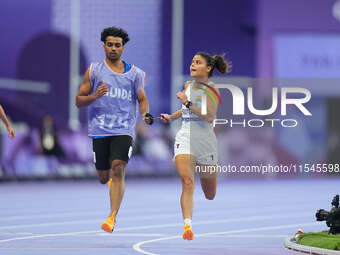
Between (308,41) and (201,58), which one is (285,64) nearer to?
(308,41)

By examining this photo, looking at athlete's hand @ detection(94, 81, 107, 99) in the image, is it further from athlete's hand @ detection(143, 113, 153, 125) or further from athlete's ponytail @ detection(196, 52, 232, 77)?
athlete's ponytail @ detection(196, 52, 232, 77)

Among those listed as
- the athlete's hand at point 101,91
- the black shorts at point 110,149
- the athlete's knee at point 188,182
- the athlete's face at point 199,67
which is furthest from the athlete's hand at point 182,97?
the black shorts at point 110,149

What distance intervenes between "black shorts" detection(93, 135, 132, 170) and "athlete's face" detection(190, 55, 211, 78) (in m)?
1.16

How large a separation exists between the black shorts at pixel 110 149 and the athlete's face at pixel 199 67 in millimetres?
1160

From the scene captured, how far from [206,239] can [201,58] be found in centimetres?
215

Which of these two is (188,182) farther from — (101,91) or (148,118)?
(101,91)

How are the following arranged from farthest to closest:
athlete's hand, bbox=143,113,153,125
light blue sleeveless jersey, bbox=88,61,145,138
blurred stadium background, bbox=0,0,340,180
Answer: blurred stadium background, bbox=0,0,340,180, light blue sleeveless jersey, bbox=88,61,145,138, athlete's hand, bbox=143,113,153,125

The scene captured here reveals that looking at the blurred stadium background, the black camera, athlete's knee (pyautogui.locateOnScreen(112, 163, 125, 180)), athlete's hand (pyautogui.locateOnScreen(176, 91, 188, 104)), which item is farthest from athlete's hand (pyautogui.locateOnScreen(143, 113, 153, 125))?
the blurred stadium background

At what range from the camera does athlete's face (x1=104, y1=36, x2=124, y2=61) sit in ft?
36.4

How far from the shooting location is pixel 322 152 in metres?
36.4

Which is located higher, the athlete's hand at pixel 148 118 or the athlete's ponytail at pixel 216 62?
the athlete's ponytail at pixel 216 62

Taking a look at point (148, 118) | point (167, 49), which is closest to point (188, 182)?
point (148, 118)

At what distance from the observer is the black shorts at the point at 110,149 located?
1111 cm

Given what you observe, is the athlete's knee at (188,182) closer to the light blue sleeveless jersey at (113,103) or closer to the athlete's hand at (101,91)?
the light blue sleeveless jersey at (113,103)
